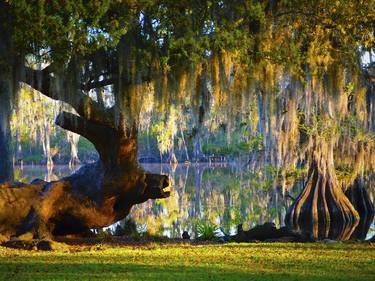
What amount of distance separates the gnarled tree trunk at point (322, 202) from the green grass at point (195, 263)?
9.23 metres

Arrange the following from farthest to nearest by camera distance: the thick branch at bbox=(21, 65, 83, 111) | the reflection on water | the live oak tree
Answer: the reflection on water → the thick branch at bbox=(21, 65, 83, 111) → the live oak tree

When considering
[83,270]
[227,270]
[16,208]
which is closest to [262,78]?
[227,270]

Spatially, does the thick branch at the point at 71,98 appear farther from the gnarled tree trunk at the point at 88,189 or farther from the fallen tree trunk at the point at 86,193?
the fallen tree trunk at the point at 86,193

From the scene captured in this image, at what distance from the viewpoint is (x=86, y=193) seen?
45.7 ft

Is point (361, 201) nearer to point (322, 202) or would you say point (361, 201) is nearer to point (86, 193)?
point (322, 202)

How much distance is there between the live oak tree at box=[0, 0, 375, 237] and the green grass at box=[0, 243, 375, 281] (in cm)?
241

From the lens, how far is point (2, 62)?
9961mm

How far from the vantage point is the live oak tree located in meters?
9.37

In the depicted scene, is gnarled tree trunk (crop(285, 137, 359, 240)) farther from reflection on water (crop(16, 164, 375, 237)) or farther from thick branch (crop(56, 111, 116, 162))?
thick branch (crop(56, 111, 116, 162))

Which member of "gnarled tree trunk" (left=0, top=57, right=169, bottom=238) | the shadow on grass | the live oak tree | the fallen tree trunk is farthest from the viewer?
the fallen tree trunk

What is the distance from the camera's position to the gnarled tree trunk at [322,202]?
827 inches

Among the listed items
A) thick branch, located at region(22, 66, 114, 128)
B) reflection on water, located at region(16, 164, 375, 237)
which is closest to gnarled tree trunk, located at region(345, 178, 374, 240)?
reflection on water, located at region(16, 164, 375, 237)

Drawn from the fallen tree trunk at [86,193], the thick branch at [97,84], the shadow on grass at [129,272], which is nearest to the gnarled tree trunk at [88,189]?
the fallen tree trunk at [86,193]

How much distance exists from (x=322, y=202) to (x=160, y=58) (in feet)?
42.4
